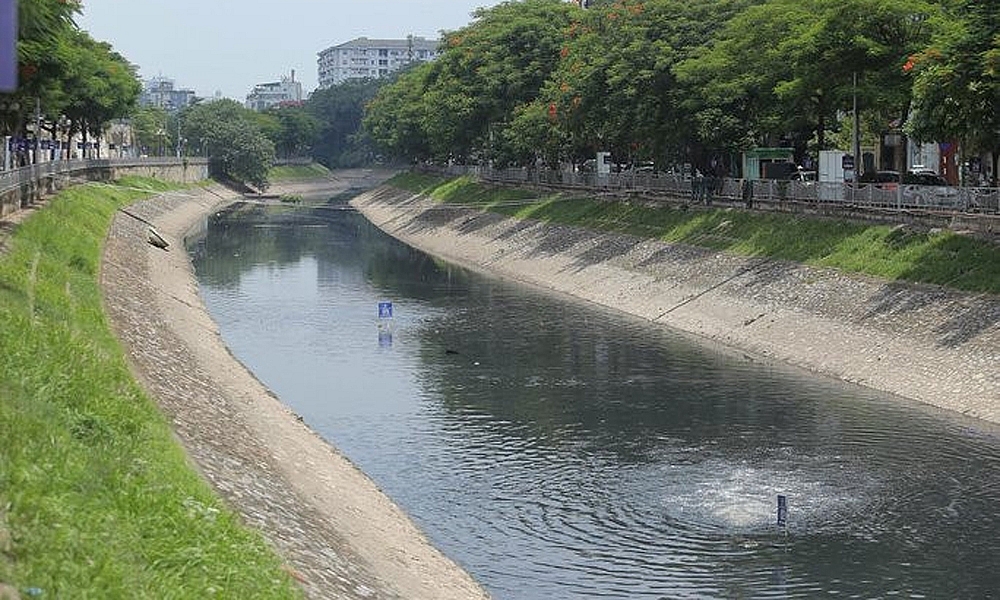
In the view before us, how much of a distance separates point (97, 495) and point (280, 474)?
9.84 meters

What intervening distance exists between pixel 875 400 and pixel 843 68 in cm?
2547

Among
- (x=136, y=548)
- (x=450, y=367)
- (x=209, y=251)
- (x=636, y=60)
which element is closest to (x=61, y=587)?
(x=136, y=548)

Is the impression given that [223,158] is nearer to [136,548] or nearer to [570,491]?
[570,491]

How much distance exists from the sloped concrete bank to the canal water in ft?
4.84

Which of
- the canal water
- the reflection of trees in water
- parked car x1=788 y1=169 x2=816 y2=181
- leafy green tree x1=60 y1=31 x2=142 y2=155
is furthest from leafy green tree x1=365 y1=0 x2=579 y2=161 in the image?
the reflection of trees in water

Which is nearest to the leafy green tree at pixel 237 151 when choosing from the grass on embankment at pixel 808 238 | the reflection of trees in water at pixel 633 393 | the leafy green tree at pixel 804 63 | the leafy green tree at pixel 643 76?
the grass on embankment at pixel 808 238

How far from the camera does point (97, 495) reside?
1783 centimetres

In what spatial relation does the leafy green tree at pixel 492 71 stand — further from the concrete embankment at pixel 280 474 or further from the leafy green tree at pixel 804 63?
the concrete embankment at pixel 280 474

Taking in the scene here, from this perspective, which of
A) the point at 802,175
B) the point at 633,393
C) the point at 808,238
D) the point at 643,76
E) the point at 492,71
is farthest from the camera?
the point at 492,71

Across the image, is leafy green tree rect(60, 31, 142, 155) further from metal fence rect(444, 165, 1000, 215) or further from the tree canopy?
metal fence rect(444, 165, 1000, 215)

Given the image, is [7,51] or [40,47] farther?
[40,47]

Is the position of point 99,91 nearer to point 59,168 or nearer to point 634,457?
point 59,168

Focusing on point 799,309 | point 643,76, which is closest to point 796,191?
point 799,309

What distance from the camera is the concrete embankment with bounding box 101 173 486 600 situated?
21.5m
